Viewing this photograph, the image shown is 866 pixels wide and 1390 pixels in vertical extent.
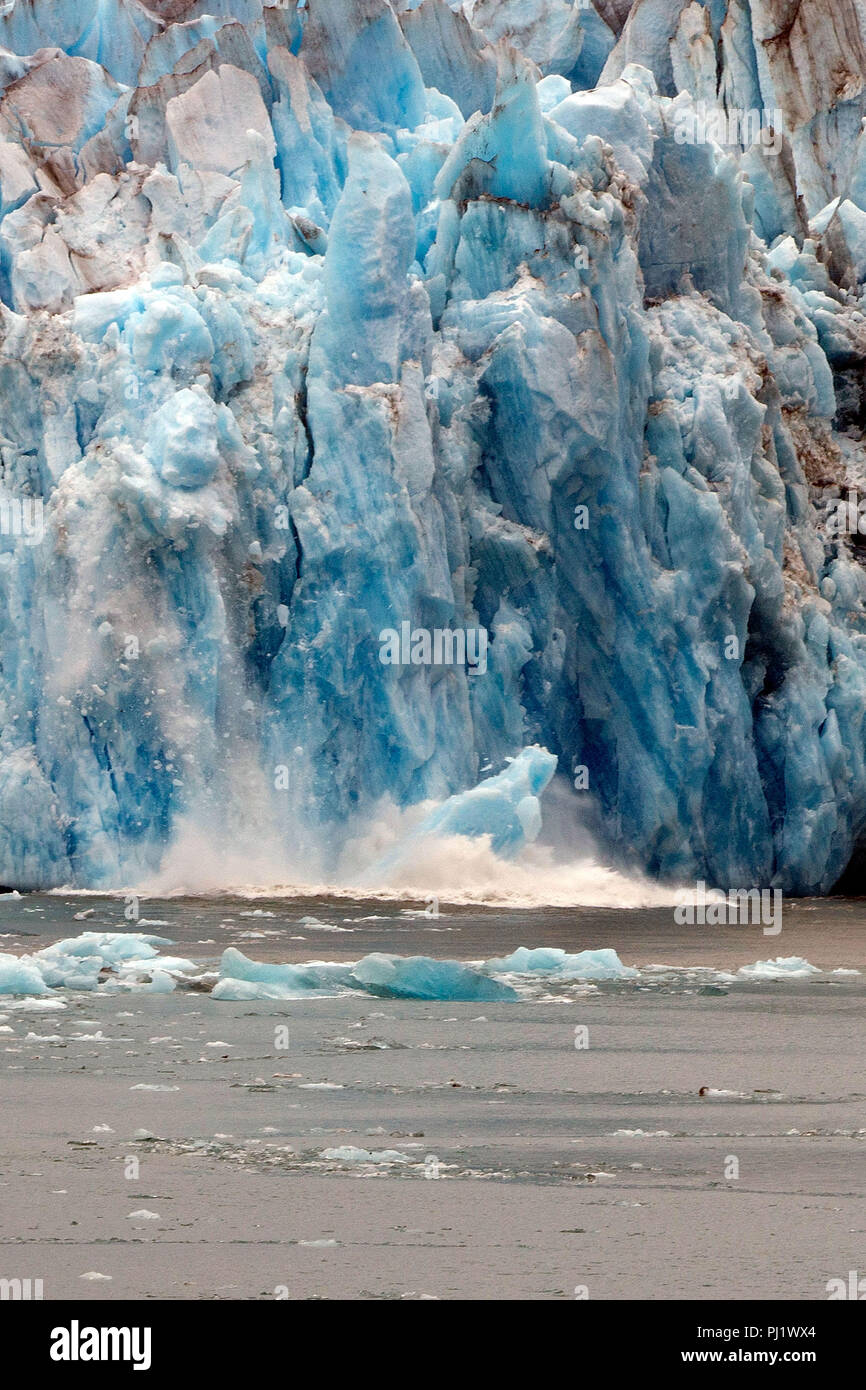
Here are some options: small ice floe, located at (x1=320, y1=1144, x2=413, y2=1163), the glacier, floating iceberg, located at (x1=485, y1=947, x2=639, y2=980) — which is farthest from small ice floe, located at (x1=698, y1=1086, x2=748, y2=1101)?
the glacier

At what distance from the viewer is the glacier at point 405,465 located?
1842 centimetres

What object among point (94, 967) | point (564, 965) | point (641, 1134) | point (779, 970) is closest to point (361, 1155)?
point (641, 1134)

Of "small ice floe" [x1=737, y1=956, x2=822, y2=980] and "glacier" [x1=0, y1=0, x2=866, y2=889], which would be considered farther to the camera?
"glacier" [x1=0, y1=0, x2=866, y2=889]

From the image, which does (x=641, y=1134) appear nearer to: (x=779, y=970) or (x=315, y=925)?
(x=779, y=970)

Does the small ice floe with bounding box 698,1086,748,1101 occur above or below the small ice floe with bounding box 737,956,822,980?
below

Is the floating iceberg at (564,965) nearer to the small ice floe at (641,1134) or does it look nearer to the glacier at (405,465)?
the small ice floe at (641,1134)

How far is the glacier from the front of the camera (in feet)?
60.4

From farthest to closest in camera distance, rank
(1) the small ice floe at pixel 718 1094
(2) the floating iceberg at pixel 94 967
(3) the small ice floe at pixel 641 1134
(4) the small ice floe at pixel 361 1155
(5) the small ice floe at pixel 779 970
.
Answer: (5) the small ice floe at pixel 779 970
(2) the floating iceberg at pixel 94 967
(1) the small ice floe at pixel 718 1094
(3) the small ice floe at pixel 641 1134
(4) the small ice floe at pixel 361 1155

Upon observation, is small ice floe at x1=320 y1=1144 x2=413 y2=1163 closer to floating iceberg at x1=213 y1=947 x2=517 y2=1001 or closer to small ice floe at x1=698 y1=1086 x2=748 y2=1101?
small ice floe at x1=698 y1=1086 x2=748 y2=1101

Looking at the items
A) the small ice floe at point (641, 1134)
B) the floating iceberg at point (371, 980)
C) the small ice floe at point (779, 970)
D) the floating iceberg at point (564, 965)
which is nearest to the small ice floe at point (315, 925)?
the floating iceberg at point (564, 965)

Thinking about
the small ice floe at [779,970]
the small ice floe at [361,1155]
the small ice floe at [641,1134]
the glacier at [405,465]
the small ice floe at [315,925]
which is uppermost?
the glacier at [405,465]

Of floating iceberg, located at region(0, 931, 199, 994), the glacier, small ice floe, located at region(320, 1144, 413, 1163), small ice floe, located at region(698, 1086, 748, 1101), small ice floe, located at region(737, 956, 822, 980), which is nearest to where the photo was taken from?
small ice floe, located at region(320, 1144, 413, 1163)

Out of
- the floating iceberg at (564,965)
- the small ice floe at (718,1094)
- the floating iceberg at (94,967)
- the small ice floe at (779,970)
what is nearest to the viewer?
the small ice floe at (718,1094)

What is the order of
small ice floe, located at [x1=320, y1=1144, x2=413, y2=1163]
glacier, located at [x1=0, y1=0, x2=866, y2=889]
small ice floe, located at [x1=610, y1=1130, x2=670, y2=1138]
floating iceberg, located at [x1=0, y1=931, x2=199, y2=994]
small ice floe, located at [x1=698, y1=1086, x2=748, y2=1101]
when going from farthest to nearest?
glacier, located at [x1=0, y1=0, x2=866, y2=889], floating iceberg, located at [x1=0, y1=931, x2=199, y2=994], small ice floe, located at [x1=698, y1=1086, x2=748, y2=1101], small ice floe, located at [x1=610, y1=1130, x2=670, y2=1138], small ice floe, located at [x1=320, y1=1144, x2=413, y2=1163]
